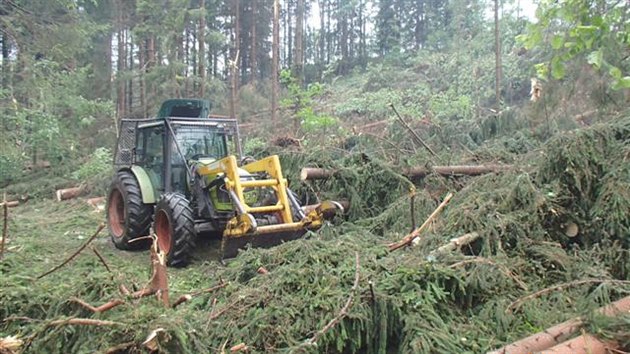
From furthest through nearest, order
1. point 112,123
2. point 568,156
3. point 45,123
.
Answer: point 112,123, point 45,123, point 568,156

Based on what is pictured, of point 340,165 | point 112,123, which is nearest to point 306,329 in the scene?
point 340,165

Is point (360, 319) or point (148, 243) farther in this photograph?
point (148, 243)

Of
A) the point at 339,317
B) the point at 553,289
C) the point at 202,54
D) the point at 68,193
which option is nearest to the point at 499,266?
the point at 553,289

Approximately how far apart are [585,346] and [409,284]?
1.25m

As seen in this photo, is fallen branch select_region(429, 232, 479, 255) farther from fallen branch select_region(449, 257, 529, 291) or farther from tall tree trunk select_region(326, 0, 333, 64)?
tall tree trunk select_region(326, 0, 333, 64)

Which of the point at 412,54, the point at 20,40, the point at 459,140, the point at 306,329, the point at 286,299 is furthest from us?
the point at 412,54

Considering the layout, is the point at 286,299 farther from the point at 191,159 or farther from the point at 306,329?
the point at 191,159

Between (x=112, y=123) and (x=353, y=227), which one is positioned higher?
(x=112, y=123)

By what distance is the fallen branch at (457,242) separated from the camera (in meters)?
4.45

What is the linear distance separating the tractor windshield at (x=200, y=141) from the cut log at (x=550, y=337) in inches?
224

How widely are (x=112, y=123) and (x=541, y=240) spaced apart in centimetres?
2071

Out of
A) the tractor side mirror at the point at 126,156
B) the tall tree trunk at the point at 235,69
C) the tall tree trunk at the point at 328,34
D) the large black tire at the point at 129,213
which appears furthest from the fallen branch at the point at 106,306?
the tall tree trunk at the point at 328,34

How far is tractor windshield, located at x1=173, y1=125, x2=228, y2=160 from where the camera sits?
763cm

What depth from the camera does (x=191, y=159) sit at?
25.3 ft
